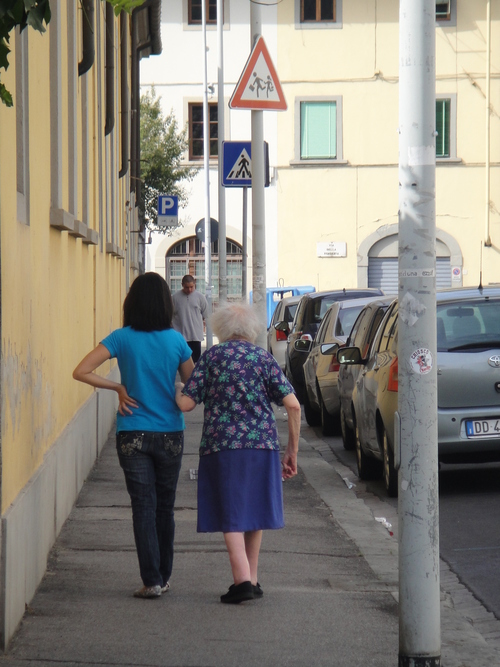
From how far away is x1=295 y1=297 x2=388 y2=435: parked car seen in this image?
13922mm

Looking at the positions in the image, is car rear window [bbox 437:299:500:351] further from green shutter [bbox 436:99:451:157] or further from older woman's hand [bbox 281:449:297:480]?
green shutter [bbox 436:99:451:157]

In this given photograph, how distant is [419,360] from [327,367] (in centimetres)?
960

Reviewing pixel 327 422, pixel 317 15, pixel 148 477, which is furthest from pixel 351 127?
pixel 148 477

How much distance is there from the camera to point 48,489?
652 cm

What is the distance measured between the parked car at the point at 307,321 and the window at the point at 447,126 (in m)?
19.4

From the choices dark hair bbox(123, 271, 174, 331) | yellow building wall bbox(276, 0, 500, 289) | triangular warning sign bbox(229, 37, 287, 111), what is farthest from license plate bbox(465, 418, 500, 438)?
yellow building wall bbox(276, 0, 500, 289)

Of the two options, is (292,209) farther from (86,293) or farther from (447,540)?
(447,540)

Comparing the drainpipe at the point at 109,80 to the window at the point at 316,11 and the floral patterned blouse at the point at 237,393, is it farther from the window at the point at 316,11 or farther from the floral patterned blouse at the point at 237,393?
the window at the point at 316,11

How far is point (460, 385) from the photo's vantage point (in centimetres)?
896

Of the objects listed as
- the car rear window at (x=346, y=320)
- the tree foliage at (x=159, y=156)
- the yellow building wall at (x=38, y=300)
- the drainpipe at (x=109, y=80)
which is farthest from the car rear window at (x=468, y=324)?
the tree foliage at (x=159, y=156)

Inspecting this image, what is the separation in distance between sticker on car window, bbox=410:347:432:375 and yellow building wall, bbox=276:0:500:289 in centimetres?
3226

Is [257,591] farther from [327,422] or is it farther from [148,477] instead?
[327,422]

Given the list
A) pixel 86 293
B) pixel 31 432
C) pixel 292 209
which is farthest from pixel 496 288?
pixel 292 209

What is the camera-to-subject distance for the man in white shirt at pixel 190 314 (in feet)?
62.3
